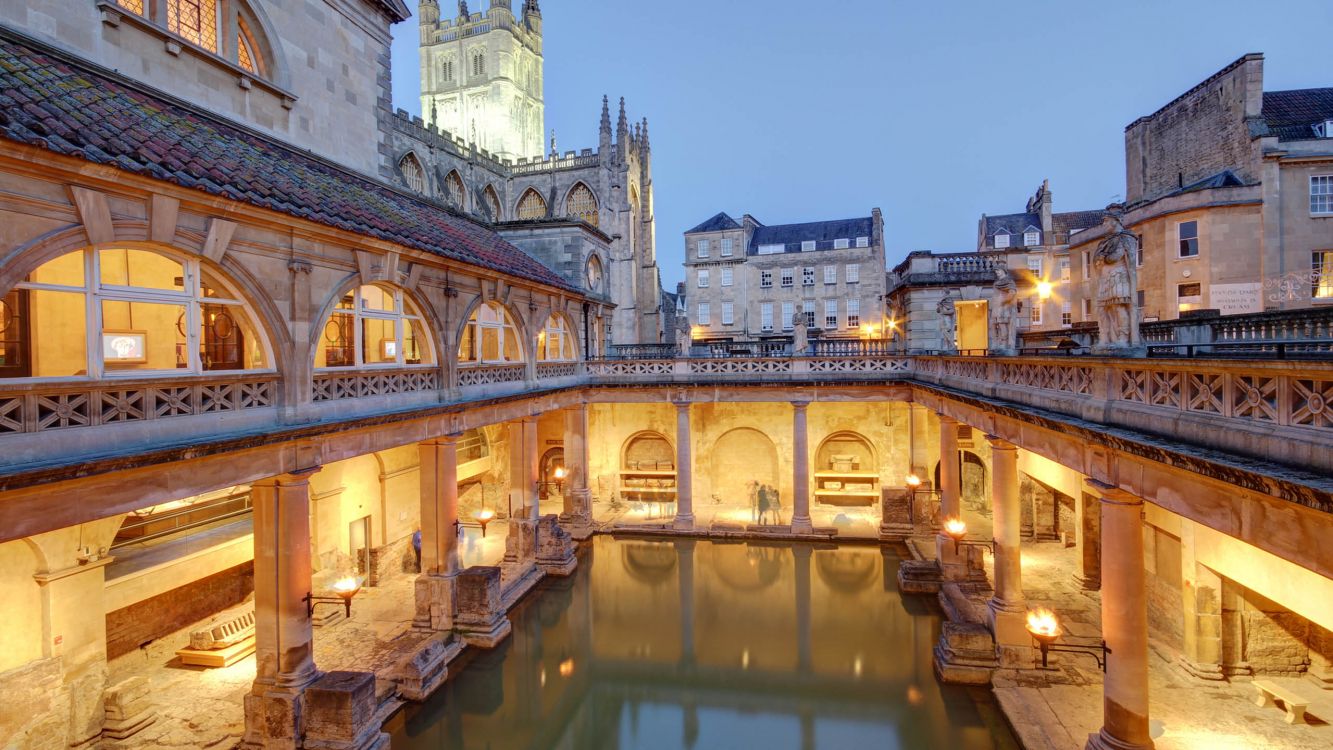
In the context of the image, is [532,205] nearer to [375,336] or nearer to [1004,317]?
[375,336]

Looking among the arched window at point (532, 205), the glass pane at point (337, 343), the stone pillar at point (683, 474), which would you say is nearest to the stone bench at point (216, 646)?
the glass pane at point (337, 343)

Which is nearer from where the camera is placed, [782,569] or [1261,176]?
[782,569]

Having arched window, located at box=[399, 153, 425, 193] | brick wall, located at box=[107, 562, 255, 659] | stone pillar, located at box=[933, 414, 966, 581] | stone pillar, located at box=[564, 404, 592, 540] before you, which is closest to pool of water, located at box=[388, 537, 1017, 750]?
stone pillar, located at box=[933, 414, 966, 581]

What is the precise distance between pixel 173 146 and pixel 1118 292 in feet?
47.3

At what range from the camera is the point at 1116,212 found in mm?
8719

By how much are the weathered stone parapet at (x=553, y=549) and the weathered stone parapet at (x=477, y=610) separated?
15.0 ft

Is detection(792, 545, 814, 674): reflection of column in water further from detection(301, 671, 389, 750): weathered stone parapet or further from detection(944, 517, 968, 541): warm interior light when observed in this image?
detection(301, 671, 389, 750): weathered stone parapet

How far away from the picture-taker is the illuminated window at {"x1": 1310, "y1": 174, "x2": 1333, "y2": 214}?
23688 mm

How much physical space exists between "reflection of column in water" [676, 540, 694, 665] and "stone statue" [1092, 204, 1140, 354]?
37.2ft

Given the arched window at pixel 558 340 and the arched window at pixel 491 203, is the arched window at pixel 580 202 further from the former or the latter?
the arched window at pixel 558 340

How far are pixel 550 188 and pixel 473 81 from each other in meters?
37.1

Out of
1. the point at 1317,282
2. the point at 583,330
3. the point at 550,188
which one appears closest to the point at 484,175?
the point at 550,188

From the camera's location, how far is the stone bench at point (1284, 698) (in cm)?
1019

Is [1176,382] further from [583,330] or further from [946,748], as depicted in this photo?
[583,330]
